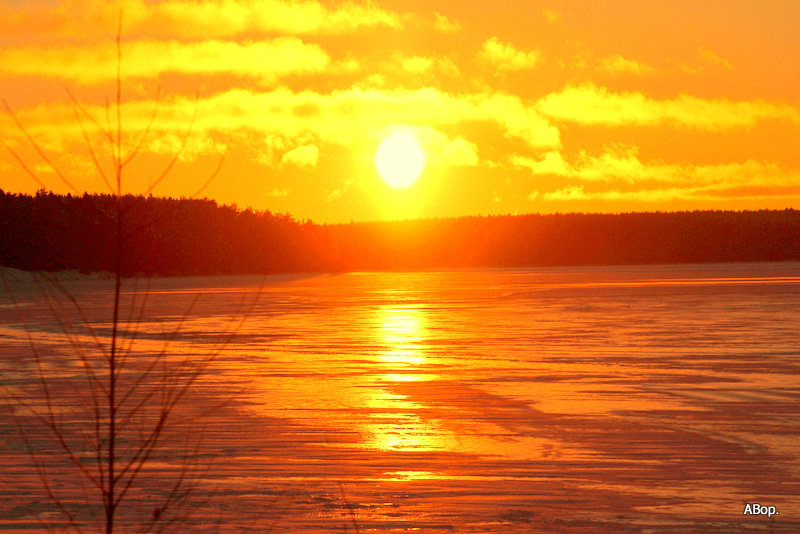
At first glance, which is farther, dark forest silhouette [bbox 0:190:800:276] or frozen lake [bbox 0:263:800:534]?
dark forest silhouette [bbox 0:190:800:276]

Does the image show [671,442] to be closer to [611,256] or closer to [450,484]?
[450,484]

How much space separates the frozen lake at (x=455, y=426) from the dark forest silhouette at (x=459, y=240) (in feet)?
142

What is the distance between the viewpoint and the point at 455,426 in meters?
10.4

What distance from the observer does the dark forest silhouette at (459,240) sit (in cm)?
6625

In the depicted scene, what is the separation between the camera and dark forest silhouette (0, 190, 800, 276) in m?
66.2

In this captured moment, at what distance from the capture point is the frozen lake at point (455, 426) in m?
6.99

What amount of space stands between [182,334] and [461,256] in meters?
65.4

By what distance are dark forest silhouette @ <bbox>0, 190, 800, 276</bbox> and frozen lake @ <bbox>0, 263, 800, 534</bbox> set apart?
43.2m

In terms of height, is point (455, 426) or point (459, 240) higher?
point (459, 240)

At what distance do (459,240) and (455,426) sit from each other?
78293 mm

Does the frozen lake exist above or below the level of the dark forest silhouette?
below

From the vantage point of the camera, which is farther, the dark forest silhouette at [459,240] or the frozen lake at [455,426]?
the dark forest silhouette at [459,240]

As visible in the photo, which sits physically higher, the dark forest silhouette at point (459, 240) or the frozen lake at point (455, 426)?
the dark forest silhouette at point (459, 240)

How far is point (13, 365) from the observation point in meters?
16.2
